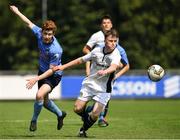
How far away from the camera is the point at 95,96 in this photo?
44.8ft

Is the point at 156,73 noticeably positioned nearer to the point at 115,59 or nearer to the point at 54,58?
the point at 115,59

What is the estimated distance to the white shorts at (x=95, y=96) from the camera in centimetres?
1357

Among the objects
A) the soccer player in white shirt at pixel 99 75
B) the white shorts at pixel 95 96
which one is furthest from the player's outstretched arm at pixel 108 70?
the white shorts at pixel 95 96

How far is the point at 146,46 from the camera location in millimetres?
53625

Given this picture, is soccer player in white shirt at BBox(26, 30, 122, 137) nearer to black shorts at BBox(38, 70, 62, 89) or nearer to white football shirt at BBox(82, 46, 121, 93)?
white football shirt at BBox(82, 46, 121, 93)

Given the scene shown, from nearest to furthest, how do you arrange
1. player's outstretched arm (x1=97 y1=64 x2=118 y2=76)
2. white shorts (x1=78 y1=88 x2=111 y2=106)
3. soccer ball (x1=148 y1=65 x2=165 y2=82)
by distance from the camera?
1. player's outstretched arm (x1=97 y1=64 x2=118 y2=76)
2. white shorts (x1=78 y1=88 x2=111 y2=106)
3. soccer ball (x1=148 y1=65 x2=165 y2=82)

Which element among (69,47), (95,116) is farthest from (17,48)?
(95,116)

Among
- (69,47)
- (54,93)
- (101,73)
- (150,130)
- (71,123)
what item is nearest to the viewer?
(101,73)

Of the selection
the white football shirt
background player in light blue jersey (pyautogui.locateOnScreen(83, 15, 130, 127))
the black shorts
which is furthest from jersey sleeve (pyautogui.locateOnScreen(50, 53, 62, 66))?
background player in light blue jersey (pyautogui.locateOnScreen(83, 15, 130, 127))

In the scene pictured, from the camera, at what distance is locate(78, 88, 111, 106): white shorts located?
13.6 m

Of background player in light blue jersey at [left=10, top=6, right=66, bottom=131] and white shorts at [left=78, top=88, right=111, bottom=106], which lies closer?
white shorts at [left=78, top=88, right=111, bottom=106]

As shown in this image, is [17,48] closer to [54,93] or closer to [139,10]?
[139,10]

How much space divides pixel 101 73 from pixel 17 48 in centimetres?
3978

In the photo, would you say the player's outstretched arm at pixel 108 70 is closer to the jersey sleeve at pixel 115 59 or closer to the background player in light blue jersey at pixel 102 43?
the jersey sleeve at pixel 115 59
